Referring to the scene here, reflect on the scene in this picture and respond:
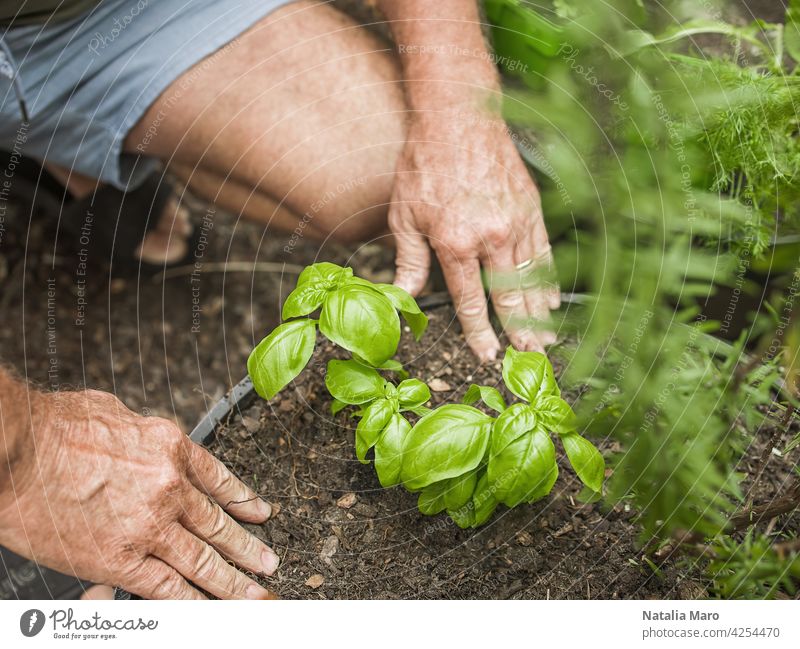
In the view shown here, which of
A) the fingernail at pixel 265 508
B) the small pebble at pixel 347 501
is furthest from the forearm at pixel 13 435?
the small pebble at pixel 347 501

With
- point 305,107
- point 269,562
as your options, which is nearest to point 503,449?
point 269,562

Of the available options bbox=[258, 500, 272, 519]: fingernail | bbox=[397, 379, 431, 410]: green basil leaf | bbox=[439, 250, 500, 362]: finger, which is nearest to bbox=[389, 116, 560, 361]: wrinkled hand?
bbox=[439, 250, 500, 362]: finger

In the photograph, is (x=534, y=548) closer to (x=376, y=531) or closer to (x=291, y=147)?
(x=376, y=531)

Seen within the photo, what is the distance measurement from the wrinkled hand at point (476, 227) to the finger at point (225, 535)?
45 cm

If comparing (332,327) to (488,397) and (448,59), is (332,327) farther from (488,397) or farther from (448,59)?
(448,59)

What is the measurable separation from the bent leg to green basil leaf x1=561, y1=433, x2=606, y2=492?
667mm

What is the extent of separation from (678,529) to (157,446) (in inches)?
26.9

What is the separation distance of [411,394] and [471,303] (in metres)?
0.28

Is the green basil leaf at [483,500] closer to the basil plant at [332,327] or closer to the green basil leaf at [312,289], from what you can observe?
the basil plant at [332,327]

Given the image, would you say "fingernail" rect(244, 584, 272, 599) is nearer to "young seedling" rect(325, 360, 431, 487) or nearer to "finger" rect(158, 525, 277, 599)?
"finger" rect(158, 525, 277, 599)

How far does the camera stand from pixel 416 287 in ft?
3.85

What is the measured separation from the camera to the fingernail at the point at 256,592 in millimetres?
903

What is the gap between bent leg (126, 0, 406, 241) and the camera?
1.36m

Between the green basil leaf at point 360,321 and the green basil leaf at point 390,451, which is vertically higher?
the green basil leaf at point 360,321
